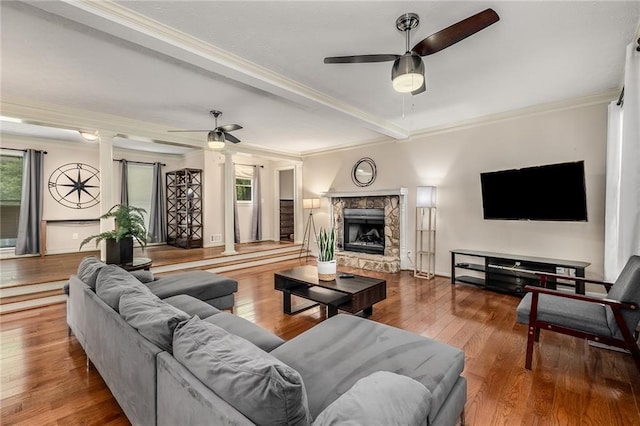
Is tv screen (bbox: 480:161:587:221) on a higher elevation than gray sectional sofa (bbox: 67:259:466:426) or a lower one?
higher

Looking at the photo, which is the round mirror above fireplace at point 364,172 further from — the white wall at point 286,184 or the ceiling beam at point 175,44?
the white wall at point 286,184

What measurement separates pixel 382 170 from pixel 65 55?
485cm

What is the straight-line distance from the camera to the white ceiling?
2.07 meters

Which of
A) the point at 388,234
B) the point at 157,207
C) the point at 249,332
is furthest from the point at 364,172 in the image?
the point at 157,207

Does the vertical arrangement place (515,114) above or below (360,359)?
above

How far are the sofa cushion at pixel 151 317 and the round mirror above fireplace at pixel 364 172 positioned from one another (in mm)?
4886

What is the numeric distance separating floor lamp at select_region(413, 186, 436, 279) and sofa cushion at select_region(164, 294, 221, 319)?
370 centimetres

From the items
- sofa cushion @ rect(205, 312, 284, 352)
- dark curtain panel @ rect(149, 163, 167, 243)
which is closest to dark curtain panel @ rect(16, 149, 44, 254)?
dark curtain panel @ rect(149, 163, 167, 243)

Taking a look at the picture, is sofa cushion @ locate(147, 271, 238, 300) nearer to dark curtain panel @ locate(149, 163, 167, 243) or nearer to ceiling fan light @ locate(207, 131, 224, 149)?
ceiling fan light @ locate(207, 131, 224, 149)

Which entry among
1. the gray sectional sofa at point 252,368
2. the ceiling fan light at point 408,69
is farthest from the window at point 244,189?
the ceiling fan light at point 408,69

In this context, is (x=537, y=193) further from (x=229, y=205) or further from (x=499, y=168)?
(x=229, y=205)

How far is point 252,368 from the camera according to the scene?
964 mm

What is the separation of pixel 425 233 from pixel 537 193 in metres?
1.85

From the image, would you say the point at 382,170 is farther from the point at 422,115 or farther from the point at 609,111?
the point at 609,111
